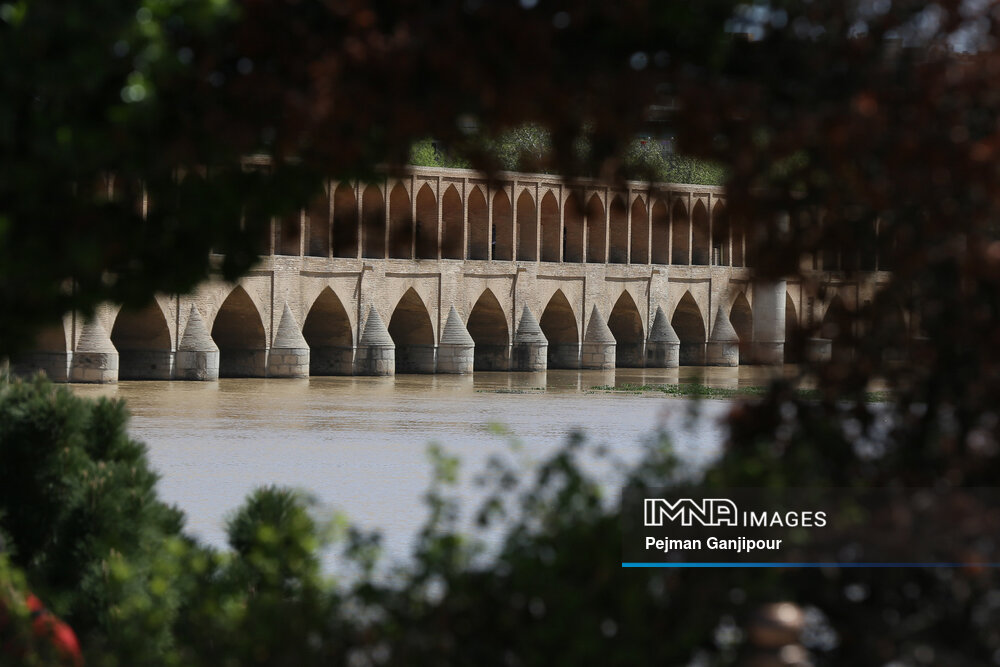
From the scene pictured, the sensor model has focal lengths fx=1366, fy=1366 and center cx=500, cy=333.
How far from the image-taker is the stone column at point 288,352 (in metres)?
36.7

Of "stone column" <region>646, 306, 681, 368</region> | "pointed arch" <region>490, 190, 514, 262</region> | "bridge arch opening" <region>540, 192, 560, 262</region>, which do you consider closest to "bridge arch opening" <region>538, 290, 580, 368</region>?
"bridge arch opening" <region>540, 192, 560, 262</region>

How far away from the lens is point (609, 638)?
2.82 m

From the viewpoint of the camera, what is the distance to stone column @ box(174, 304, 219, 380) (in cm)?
3447

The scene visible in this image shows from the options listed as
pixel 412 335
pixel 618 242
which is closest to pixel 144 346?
pixel 412 335

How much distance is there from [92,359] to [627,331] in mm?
20417

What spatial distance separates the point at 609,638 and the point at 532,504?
0.39 meters

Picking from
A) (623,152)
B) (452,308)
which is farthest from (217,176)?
(452,308)

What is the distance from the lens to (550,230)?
44781mm

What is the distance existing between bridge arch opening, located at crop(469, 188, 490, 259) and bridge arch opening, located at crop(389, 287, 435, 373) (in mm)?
3032

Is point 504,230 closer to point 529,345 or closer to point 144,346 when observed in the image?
point 529,345

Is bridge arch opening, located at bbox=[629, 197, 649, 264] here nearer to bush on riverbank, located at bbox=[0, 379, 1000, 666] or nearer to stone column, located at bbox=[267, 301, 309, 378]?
stone column, located at bbox=[267, 301, 309, 378]

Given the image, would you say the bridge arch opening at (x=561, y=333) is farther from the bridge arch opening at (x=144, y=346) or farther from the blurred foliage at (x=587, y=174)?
the blurred foliage at (x=587, y=174)

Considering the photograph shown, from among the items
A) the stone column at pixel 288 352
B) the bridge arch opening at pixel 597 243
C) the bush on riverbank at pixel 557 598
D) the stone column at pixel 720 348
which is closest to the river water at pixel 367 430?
the bush on riverbank at pixel 557 598

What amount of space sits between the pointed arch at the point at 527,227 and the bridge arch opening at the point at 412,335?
180 inches
